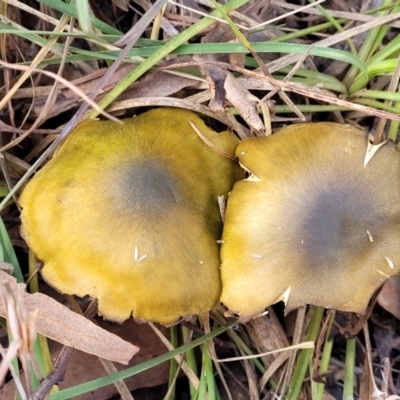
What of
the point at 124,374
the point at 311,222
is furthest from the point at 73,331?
the point at 311,222

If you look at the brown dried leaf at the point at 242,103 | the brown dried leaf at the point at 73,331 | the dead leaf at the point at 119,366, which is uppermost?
the brown dried leaf at the point at 242,103

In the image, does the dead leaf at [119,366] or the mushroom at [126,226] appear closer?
the mushroom at [126,226]

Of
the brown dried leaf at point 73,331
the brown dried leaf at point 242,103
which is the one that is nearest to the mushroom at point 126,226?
the brown dried leaf at point 73,331

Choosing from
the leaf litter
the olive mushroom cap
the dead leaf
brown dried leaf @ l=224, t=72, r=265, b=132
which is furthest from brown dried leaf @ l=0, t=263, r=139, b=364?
brown dried leaf @ l=224, t=72, r=265, b=132

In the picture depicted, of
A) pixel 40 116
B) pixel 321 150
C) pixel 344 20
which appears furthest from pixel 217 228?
pixel 344 20

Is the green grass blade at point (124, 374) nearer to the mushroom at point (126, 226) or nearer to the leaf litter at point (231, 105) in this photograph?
the leaf litter at point (231, 105)

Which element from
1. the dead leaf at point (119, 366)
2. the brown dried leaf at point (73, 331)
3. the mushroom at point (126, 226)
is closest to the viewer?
the mushroom at point (126, 226)
